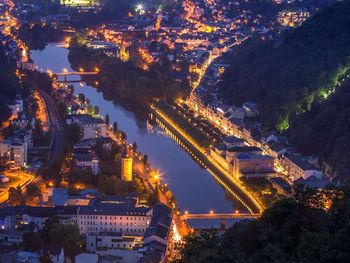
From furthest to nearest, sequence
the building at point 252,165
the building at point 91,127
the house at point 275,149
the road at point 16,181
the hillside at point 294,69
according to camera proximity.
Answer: the hillside at point 294,69
the building at point 91,127
the house at point 275,149
the building at point 252,165
the road at point 16,181

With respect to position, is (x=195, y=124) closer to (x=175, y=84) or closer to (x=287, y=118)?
(x=287, y=118)

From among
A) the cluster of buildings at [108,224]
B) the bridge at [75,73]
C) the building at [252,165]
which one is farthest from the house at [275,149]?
the bridge at [75,73]

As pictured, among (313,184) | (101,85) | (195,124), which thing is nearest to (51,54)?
(101,85)

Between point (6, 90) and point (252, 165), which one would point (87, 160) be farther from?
point (6, 90)

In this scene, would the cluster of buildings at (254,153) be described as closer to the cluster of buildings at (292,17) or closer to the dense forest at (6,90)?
the dense forest at (6,90)

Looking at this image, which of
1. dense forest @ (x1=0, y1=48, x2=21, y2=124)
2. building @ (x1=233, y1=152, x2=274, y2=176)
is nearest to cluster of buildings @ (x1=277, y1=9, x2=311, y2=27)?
dense forest @ (x1=0, y1=48, x2=21, y2=124)

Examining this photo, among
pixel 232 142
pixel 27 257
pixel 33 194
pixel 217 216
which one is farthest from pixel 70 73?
pixel 27 257
